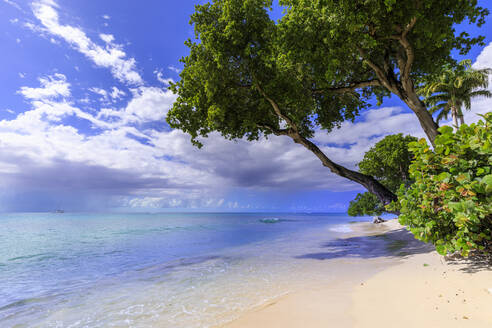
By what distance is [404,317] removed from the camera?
11.0 ft

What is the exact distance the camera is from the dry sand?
3.18 m

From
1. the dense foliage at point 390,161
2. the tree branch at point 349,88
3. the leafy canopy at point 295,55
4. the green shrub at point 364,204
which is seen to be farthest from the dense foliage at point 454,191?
the green shrub at point 364,204

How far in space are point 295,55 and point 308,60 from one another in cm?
63

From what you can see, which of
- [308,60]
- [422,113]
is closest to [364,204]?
[422,113]

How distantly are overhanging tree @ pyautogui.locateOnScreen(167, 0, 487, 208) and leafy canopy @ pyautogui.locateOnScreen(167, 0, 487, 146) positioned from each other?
0.04 m

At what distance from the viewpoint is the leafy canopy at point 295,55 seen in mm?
7934

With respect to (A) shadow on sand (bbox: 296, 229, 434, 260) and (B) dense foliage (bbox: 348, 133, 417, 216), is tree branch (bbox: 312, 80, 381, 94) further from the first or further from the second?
(B) dense foliage (bbox: 348, 133, 417, 216)

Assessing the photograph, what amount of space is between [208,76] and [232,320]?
10057mm

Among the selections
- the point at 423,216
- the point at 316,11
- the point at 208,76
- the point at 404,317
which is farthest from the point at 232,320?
the point at 316,11

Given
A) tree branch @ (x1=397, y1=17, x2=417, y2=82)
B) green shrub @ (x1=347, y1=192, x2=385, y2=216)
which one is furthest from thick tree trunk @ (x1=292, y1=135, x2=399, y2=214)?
green shrub @ (x1=347, y1=192, x2=385, y2=216)

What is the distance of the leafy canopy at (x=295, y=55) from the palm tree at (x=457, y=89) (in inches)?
1138

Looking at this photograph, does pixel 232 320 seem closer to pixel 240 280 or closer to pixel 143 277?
pixel 240 280

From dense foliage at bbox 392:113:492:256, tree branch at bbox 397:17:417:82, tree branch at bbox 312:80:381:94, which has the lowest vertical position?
dense foliage at bbox 392:113:492:256

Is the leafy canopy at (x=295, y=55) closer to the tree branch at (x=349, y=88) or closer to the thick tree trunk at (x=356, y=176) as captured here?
the tree branch at (x=349, y=88)
